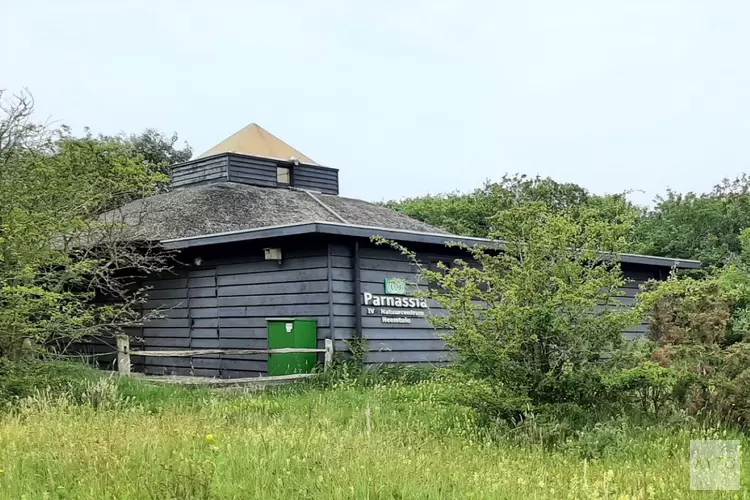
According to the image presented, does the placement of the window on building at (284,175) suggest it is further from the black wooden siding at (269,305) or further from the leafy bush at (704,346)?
the leafy bush at (704,346)

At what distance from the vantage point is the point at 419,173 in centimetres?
4919

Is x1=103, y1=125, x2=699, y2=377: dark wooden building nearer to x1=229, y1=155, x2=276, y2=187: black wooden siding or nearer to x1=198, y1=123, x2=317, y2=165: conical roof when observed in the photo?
x1=229, y1=155, x2=276, y2=187: black wooden siding

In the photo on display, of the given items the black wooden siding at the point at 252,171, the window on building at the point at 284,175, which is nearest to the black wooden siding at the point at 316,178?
the window on building at the point at 284,175

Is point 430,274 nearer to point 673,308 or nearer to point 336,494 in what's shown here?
point 673,308

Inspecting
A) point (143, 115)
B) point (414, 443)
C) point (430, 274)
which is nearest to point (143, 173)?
point (430, 274)

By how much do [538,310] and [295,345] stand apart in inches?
217

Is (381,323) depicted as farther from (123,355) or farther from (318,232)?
(123,355)

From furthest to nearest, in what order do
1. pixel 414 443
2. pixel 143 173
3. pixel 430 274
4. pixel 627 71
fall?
pixel 627 71 → pixel 143 173 → pixel 430 274 → pixel 414 443

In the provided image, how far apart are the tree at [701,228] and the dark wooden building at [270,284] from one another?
30.6 ft

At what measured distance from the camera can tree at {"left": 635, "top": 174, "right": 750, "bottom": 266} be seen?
25.5 meters

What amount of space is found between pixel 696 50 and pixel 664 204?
1417 cm

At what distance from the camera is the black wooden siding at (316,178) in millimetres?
23016

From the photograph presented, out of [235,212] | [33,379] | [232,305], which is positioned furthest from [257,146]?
[33,379]

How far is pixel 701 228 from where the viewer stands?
26422mm
